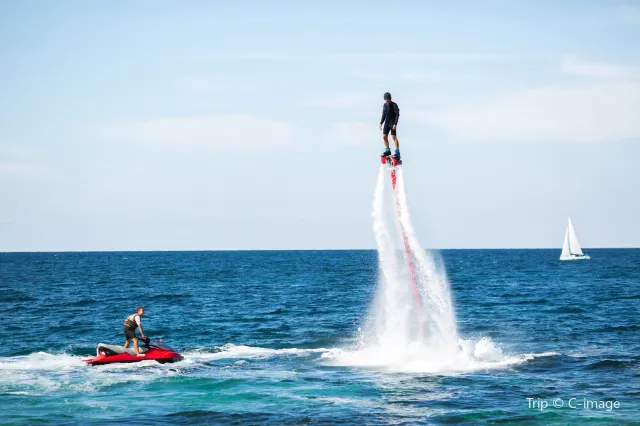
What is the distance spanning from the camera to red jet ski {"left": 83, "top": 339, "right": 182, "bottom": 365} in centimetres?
3281

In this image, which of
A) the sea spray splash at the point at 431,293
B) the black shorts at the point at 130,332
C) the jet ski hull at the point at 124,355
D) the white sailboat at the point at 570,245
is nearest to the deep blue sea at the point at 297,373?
the jet ski hull at the point at 124,355

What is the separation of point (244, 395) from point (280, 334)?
17.9 meters

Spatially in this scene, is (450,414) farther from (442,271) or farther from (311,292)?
(311,292)

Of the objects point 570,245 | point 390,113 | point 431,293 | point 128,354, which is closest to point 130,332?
point 128,354

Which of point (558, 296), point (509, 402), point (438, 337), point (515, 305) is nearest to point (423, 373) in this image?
point (438, 337)

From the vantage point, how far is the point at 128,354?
33031mm

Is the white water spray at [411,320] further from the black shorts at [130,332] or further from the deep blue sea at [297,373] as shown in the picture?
the black shorts at [130,332]

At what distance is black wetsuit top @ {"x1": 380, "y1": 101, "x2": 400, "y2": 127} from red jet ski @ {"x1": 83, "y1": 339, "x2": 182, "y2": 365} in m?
15.6

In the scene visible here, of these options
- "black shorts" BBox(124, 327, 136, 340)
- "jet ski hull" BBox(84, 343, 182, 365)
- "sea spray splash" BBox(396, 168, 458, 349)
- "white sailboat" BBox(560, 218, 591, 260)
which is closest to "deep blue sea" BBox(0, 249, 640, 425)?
"jet ski hull" BBox(84, 343, 182, 365)

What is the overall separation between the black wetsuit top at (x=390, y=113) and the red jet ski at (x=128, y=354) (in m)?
15.6

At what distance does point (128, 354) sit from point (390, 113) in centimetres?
1682

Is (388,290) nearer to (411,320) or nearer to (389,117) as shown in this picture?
(411,320)

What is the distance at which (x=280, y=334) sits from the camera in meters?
45.6

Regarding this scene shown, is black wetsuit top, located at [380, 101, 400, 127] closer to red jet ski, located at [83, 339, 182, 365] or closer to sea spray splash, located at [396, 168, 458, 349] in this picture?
sea spray splash, located at [396, 168, 458, 349]
